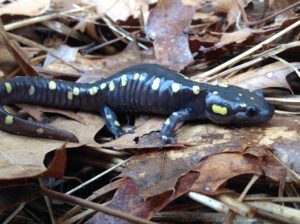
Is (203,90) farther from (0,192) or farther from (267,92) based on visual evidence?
(0,192)

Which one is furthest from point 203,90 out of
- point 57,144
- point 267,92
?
point 57,144

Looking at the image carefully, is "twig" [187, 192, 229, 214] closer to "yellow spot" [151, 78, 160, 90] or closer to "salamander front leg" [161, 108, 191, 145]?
"salamander front leg" [161, 108, 191, 145]

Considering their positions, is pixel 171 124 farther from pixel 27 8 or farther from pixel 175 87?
pixel 27 8

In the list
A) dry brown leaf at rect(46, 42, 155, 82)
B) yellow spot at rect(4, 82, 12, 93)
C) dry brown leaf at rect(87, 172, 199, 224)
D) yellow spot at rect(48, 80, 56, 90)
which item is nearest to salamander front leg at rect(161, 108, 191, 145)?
dry brown leaf at rect(87, 172, 199, 224)

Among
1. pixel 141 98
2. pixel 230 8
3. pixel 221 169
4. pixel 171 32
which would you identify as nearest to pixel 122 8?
pixel 171 32

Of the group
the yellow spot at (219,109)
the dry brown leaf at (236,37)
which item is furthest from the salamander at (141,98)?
the dry brown leaf at (236,37)

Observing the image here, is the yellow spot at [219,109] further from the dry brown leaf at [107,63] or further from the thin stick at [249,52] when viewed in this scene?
the dry brown leaf at [107,63]
